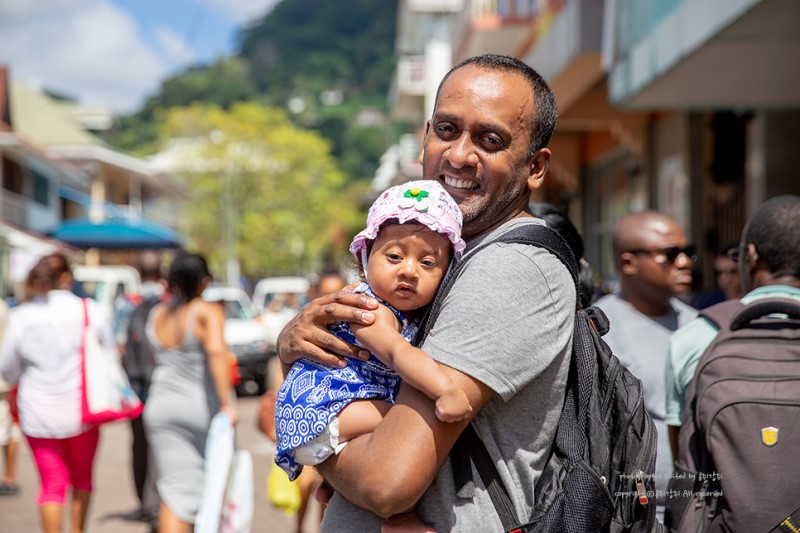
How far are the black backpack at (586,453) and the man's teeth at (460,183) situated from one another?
20 cm

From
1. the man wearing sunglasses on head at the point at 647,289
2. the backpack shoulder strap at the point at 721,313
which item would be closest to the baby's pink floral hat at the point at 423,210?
the backpack shoulder strap at the point at 721,313

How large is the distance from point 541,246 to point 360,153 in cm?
11574

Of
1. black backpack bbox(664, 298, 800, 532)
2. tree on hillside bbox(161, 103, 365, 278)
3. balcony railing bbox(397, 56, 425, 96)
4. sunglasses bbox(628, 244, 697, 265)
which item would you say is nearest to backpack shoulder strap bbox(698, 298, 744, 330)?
black backpack bbox(664, 298, 800, 532)

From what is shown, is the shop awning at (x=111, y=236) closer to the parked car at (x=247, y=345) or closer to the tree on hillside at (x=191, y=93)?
the parked car at (x=247, y=345)

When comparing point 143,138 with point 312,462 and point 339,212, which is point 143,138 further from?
point 312,462

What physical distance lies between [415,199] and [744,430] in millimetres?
1312

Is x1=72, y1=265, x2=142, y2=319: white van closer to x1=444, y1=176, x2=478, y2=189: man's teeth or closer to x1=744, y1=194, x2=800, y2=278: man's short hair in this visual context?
x1=744, y1=194, x2=800, y2=278: man's short hair

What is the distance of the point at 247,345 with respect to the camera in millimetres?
18516

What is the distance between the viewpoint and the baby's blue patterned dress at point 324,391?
2418mm

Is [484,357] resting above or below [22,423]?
above

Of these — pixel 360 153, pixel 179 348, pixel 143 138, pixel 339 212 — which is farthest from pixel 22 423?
pixel 360 153

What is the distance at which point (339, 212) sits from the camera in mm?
63969

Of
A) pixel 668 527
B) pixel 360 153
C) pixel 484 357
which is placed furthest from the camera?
pixel 360 153

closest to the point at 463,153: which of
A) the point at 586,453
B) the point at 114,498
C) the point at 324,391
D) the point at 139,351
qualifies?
the point at 324,391
